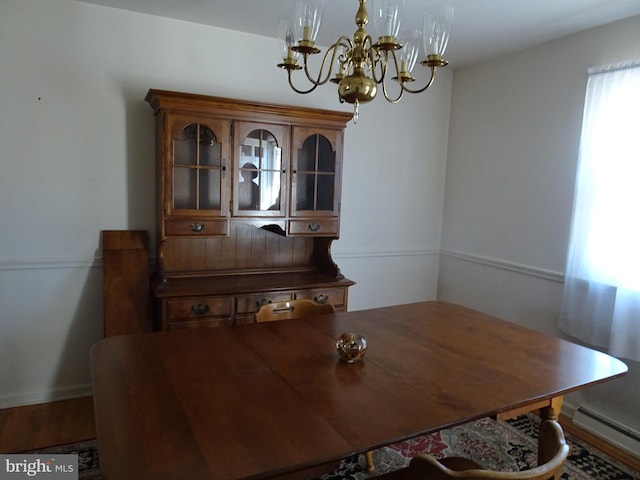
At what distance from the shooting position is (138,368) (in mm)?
1427

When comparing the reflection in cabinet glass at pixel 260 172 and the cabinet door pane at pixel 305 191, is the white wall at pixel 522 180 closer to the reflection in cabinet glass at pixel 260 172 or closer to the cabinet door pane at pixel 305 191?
the cabinet door pane at pixel 305 191

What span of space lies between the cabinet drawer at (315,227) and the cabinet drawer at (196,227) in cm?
44

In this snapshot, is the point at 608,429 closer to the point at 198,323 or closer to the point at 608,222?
the point at 608,222

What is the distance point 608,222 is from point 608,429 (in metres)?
1.18

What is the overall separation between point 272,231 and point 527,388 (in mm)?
2048

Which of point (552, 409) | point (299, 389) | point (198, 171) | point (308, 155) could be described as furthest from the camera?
point (308, 155)

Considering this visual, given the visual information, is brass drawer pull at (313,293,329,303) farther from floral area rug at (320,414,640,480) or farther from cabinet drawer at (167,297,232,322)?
floral area rug at (320,414,640,480)

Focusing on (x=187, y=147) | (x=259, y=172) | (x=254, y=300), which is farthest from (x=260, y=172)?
(x=254, y=300)

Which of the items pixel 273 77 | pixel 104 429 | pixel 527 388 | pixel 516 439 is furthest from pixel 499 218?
pixel 104 429

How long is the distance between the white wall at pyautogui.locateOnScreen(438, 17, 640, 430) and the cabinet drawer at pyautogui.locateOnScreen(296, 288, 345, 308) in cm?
121

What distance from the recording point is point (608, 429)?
258 cm

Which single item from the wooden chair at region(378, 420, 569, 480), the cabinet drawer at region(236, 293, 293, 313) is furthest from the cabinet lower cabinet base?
the wooden chair at region(378, 420, 569, 480)

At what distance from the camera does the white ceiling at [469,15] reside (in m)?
2.38

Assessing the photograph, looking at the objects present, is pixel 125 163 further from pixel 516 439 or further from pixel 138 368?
pixel 516 439
